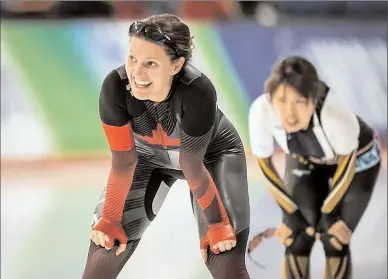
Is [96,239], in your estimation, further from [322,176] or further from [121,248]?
[322,176]

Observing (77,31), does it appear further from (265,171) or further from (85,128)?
(265,171)

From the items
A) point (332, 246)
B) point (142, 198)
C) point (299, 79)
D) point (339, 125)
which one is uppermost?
point (299, 79)

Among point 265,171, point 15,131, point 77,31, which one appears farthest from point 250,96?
point 15,131

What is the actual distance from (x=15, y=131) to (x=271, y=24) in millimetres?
911

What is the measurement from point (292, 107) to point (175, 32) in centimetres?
41

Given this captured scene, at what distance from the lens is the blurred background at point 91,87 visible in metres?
1.91

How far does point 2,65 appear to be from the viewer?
2.26m

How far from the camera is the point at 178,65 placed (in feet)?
4.79

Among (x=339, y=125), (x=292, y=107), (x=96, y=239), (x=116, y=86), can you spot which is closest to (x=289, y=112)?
(x=292, y=107)

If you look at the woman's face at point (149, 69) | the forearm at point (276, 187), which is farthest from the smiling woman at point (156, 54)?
the forearm at point (276, 187)

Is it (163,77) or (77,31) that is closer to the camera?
(163,77)

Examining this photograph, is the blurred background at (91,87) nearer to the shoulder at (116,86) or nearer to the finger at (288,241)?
the finger at (288,241)

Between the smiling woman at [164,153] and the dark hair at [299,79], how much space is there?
7.3 inches

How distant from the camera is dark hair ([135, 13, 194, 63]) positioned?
143 centimetres
